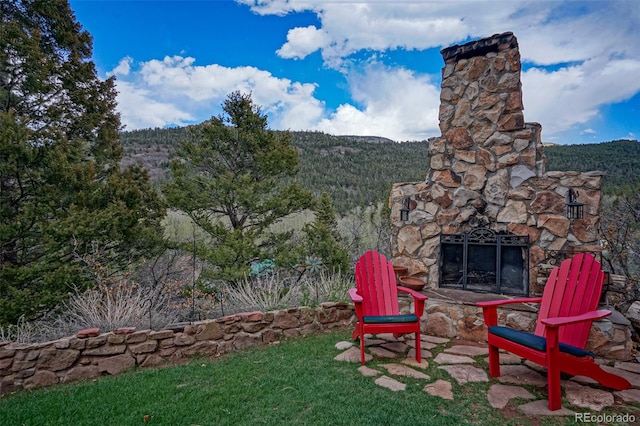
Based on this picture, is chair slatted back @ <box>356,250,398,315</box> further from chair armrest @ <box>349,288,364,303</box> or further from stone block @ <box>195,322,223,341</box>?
stone block @ <box>195,322,223,341</box>

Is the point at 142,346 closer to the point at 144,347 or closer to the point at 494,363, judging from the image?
the point at 144,347

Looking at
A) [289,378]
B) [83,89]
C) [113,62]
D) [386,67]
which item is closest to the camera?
[289,378]

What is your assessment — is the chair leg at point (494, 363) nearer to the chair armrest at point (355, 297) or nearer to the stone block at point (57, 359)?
the chair armrest at point (355, 297)

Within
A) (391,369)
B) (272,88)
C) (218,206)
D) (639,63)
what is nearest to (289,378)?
(391,369)

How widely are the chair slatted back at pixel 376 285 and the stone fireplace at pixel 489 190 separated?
3.74 feet

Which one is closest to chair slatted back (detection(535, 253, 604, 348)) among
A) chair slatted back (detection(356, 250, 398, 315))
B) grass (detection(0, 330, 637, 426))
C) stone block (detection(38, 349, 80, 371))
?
grass (detection(0, 330, 637, 426))

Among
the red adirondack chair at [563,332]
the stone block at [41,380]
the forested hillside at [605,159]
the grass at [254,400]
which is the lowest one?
the stone block at [41,380]

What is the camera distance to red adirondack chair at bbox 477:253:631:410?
225cm

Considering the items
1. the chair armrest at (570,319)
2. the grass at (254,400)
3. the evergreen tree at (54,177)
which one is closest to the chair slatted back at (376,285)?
the grass at (254,400)

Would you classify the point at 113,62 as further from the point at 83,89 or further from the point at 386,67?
the point at 386,67

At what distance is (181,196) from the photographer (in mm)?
5504

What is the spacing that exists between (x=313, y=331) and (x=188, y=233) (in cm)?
556

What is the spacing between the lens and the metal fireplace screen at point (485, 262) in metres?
4.04

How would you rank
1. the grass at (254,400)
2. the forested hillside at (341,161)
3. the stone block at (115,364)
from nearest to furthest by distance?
the grass at (254,400) < the stone block at (115,364) < the forested hillside at (341,161)
